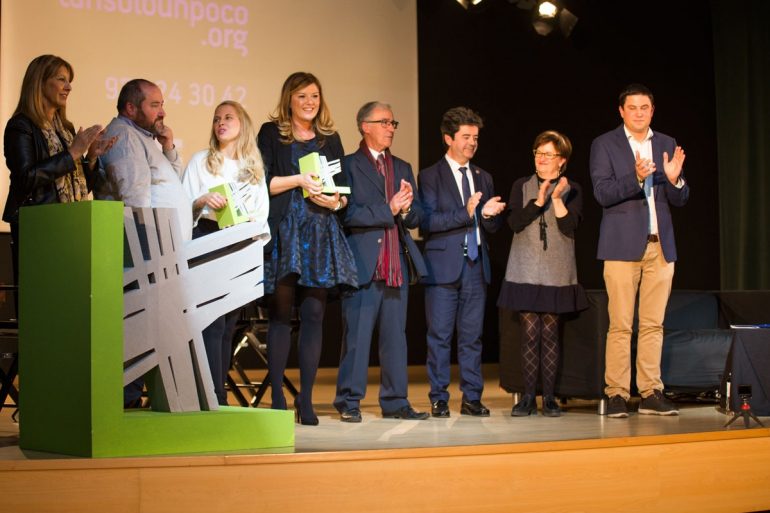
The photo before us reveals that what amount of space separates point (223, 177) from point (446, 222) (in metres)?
1.18

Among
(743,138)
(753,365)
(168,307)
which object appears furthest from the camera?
(743,138)

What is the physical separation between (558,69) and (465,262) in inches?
173

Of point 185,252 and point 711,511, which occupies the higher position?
point 185,252

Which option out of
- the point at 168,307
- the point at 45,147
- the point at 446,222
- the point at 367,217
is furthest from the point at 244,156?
the point at 446,222

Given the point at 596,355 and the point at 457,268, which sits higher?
the point at 457,268

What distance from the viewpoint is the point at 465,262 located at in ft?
16.5

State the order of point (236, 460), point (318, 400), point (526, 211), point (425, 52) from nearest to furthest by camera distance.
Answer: point (236, 460)
point (526, 211)
point (318, 400)
point (425, 52)

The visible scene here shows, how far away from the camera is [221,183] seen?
14.1 ft

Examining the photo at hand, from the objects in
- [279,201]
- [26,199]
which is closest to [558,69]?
[279,201]

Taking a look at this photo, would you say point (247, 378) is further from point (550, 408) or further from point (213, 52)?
point (213, 52)

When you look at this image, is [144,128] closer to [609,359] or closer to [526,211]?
[526,211]

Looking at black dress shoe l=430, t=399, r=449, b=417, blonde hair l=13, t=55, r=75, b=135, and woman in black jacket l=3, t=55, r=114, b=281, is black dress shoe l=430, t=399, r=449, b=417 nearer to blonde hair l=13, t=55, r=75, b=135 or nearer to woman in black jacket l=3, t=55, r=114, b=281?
woman in black jacket l=3, t=55, r=114, b=281

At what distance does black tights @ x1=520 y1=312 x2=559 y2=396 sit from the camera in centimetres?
500

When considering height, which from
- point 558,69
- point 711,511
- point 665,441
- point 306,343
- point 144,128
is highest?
point 558,69
